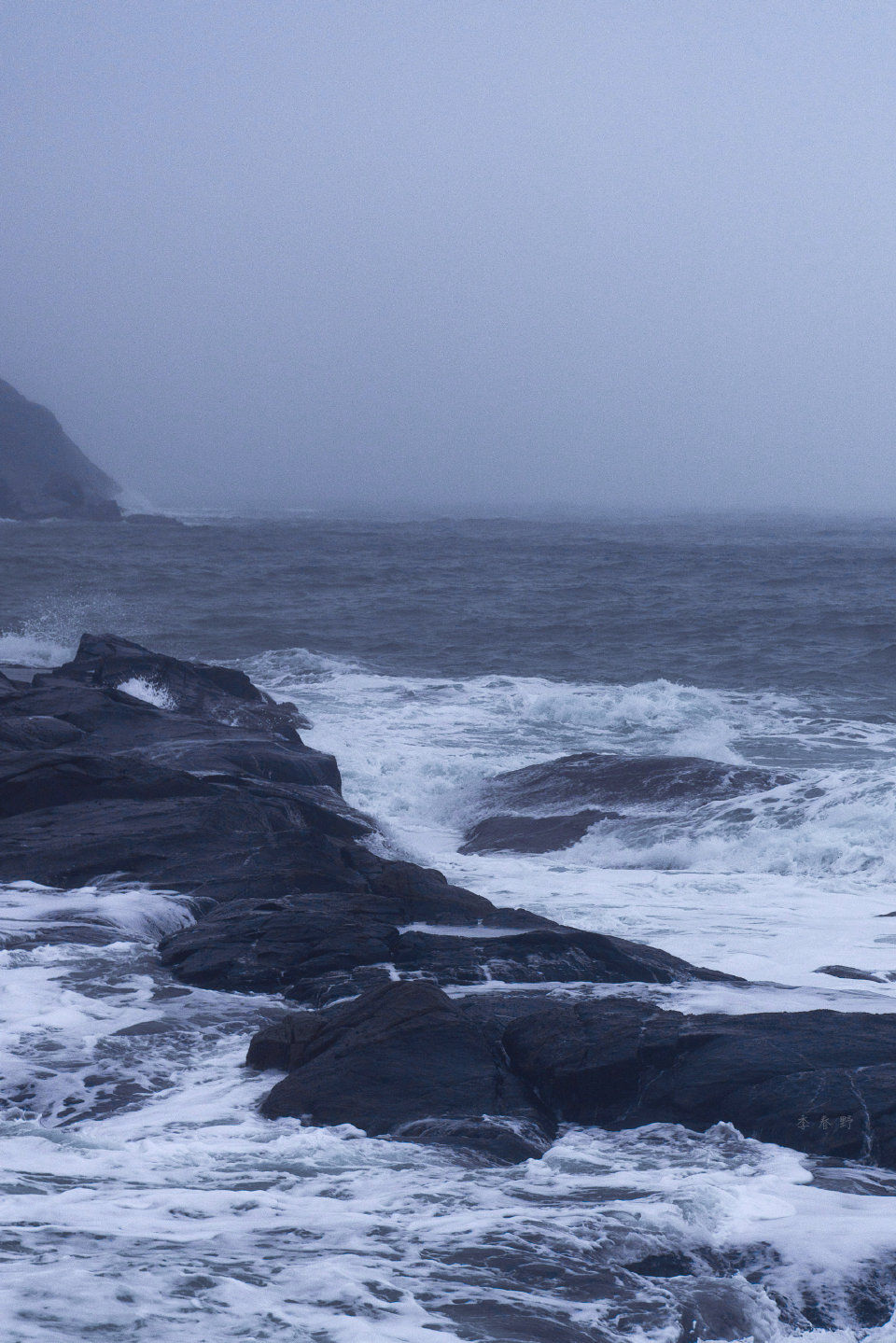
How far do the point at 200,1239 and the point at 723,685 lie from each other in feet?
61.7

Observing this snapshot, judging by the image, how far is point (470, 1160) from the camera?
4590mm

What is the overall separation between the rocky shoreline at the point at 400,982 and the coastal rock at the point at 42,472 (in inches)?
2693

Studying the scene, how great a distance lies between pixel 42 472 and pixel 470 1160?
97.4 m

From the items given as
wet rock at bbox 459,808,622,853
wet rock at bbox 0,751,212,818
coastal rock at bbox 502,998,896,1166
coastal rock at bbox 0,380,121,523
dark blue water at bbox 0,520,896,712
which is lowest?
wet rock at bbox 459,808,622,853

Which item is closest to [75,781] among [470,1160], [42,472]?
[470,1160]

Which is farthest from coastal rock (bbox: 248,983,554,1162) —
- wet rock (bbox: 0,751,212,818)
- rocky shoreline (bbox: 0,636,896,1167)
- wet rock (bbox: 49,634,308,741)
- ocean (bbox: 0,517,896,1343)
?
wet rock (bbox: 49,634,308,741)

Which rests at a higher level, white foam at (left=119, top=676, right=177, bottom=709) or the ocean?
white foam at (left=119, top=676, right=177, bottom=709)

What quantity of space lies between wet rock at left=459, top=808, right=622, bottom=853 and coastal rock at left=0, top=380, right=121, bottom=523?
220 feet

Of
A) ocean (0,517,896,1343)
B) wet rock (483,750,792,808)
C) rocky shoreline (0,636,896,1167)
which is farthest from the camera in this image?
wet rock (483,750,792,808)

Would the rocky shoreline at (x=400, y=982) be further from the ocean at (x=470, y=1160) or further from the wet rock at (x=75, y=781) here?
the ocean at (x=470, y=1160)

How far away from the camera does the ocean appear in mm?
3586

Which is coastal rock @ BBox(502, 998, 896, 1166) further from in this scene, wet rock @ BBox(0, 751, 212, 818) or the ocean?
wet rock @ BBox(0, 751, 212, 818)

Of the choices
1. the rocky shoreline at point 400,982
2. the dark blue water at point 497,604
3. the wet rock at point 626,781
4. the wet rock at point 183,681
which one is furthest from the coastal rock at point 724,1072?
the dark blue water at point 497,604

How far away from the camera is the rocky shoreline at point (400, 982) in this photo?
493 centimetres
